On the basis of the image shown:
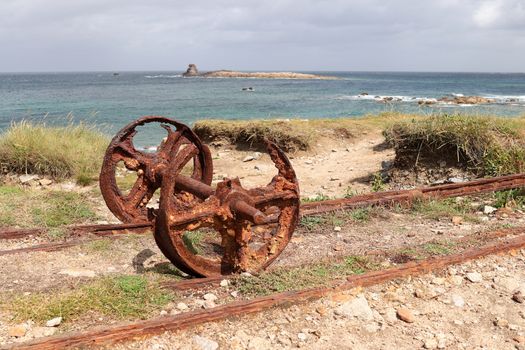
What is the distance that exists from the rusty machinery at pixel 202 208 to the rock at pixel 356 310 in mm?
854

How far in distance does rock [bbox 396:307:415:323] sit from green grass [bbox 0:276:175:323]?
5.70 feet

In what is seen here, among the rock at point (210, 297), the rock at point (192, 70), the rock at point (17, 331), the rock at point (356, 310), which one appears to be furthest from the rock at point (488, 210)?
the rock at point (192, 70)

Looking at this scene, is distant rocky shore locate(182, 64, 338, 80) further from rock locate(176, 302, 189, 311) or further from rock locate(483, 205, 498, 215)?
rock locate(176, 302, 189, 311)

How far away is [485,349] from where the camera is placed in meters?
3.46

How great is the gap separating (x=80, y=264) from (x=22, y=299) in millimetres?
1106

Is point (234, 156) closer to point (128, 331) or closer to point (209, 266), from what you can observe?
point (209, 266)

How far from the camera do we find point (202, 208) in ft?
13.6

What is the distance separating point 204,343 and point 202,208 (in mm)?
1155

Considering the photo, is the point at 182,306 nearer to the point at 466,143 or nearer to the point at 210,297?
the point at 210,297

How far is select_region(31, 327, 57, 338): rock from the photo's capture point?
3.31 m

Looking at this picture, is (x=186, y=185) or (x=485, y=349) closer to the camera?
(x=485, y=349)

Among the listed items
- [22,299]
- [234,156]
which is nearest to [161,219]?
[22,299]

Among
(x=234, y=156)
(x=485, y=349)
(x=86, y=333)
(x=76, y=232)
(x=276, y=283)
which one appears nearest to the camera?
(x=86, y=333)

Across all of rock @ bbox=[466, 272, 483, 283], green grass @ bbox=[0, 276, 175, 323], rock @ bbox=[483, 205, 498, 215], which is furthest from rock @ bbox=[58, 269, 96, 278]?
rock @ bbox=[483, 205, 498, 215]
